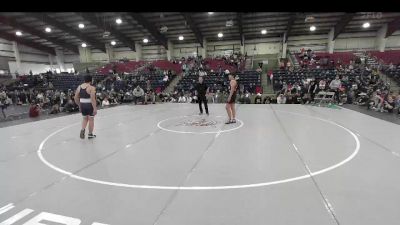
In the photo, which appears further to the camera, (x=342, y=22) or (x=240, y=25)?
(x=240, y=25)

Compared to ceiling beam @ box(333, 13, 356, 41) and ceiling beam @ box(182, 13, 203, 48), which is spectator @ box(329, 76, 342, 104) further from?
ceiling beam @ box(182, 13, 203, 48)

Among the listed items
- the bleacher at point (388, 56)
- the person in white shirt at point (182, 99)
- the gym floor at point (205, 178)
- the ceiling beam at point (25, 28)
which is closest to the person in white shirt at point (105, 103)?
the person in white shirt at point (182, 99)

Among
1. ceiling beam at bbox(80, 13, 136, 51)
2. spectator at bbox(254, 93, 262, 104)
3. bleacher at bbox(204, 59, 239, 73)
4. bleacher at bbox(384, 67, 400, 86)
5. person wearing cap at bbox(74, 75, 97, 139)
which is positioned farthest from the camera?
bleacher at bbox(204, 59, 239, 73)

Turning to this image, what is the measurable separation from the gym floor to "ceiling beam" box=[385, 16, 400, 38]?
19601mm

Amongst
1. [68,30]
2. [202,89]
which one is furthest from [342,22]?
[68,30]

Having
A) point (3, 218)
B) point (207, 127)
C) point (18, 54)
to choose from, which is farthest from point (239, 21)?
point (18, 54)

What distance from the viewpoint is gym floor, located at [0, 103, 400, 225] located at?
271 centimetres

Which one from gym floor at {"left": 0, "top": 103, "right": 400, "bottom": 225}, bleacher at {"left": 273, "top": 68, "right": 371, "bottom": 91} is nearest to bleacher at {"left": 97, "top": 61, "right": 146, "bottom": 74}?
bleacher at {"left": 273, "top": 68, "right": 371, "bottom": 91}

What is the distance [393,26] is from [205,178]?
25503 mm

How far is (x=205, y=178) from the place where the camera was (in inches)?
144

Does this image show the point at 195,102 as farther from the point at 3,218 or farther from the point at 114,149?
the point at 3,218

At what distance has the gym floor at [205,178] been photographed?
8.88ft

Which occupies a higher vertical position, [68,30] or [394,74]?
[68,30]

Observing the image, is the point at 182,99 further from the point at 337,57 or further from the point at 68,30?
the point at 337,57
